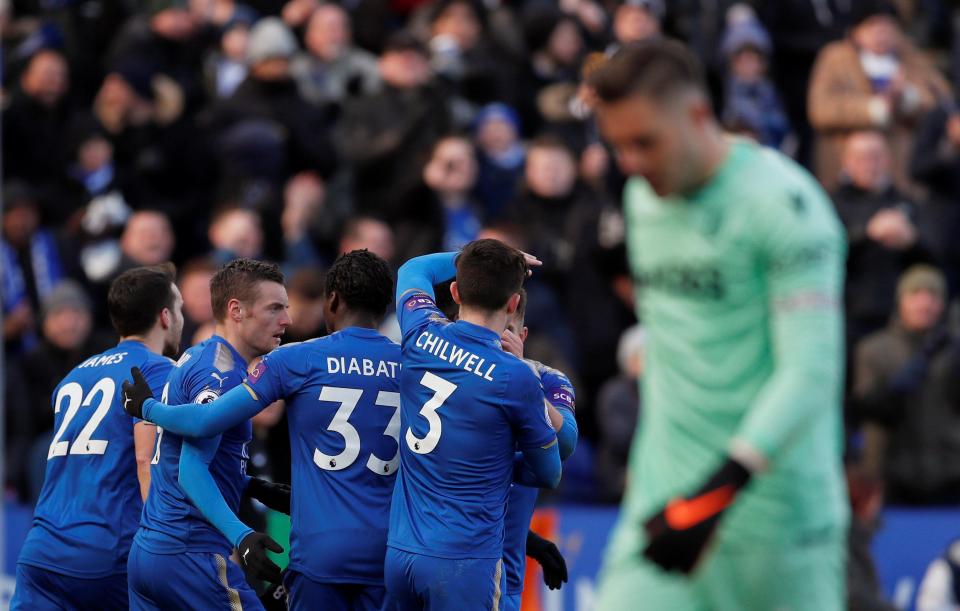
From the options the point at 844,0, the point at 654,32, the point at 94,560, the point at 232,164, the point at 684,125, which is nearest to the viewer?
the point at 684,125

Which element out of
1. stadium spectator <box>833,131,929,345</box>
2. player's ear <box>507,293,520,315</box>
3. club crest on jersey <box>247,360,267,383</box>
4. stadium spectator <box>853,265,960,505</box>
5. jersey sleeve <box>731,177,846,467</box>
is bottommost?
stadium spectator <box>853,265,960,505</box>

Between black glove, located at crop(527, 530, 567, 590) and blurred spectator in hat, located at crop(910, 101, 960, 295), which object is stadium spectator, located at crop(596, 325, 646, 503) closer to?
blurred spectator in hat, located at crop(910, 101, 960, 295)

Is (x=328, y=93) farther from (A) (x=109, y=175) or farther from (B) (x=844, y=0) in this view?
(B) (x=844, y=0)

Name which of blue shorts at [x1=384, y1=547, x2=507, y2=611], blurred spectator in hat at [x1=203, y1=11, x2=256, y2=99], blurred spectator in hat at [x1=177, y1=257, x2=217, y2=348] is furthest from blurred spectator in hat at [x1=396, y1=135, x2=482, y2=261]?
blue shorts at [x1=384, y1=547, x2=507, y2=611]

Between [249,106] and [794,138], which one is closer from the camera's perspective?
[249,106]

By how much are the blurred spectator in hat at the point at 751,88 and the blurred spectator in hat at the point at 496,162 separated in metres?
1.98

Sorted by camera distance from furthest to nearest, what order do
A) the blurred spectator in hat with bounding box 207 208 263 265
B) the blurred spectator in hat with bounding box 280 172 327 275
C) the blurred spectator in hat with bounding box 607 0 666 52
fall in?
the blurred spectator in hat with bounding box 607 0 666 52 → the blurred spectator in hat with bounding box 280 172 327 275 → the blurred spectator in hat with bounding box 207 208 263 265

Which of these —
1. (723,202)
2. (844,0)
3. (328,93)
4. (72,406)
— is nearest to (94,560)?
(72,406)

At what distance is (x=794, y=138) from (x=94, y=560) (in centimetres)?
964

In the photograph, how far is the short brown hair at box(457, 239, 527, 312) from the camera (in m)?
6.40

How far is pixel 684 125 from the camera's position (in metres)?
4.38

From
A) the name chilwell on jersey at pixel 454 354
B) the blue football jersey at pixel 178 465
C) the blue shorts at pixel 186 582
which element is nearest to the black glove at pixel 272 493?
the blue football jersey at pixel 178 465

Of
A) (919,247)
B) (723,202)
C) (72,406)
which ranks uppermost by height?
(723,202)

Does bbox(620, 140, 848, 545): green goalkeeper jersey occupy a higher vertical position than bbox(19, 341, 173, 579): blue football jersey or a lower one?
higher
